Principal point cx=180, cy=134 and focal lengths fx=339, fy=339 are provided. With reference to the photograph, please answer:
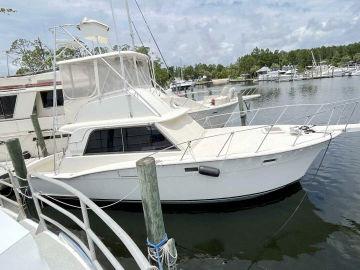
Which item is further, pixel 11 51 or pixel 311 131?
pixel 11 51

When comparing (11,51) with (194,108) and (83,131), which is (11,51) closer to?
(194,108)

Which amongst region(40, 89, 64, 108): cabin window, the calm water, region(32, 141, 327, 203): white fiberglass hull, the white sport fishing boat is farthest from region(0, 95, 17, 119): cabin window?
the calm water

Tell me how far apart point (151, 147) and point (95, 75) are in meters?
2.72

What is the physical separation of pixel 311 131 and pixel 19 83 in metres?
12.8

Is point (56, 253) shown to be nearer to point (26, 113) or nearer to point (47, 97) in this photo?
point (26, 113)

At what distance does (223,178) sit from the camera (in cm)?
791

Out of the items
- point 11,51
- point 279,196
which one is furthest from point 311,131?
point 11,51

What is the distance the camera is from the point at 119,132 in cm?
892

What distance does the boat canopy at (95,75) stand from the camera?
9547 mm

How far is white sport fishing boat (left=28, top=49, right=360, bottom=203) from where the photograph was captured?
7.89 metres

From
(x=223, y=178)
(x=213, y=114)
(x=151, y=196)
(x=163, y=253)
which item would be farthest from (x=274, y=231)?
(x=213, y=114)

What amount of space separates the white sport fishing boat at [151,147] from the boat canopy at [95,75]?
0.03 meters

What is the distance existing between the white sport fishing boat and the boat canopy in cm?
3

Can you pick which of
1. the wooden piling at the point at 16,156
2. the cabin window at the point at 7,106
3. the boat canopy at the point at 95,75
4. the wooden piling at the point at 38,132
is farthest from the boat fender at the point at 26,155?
the boat canopy at the point at 95,75
